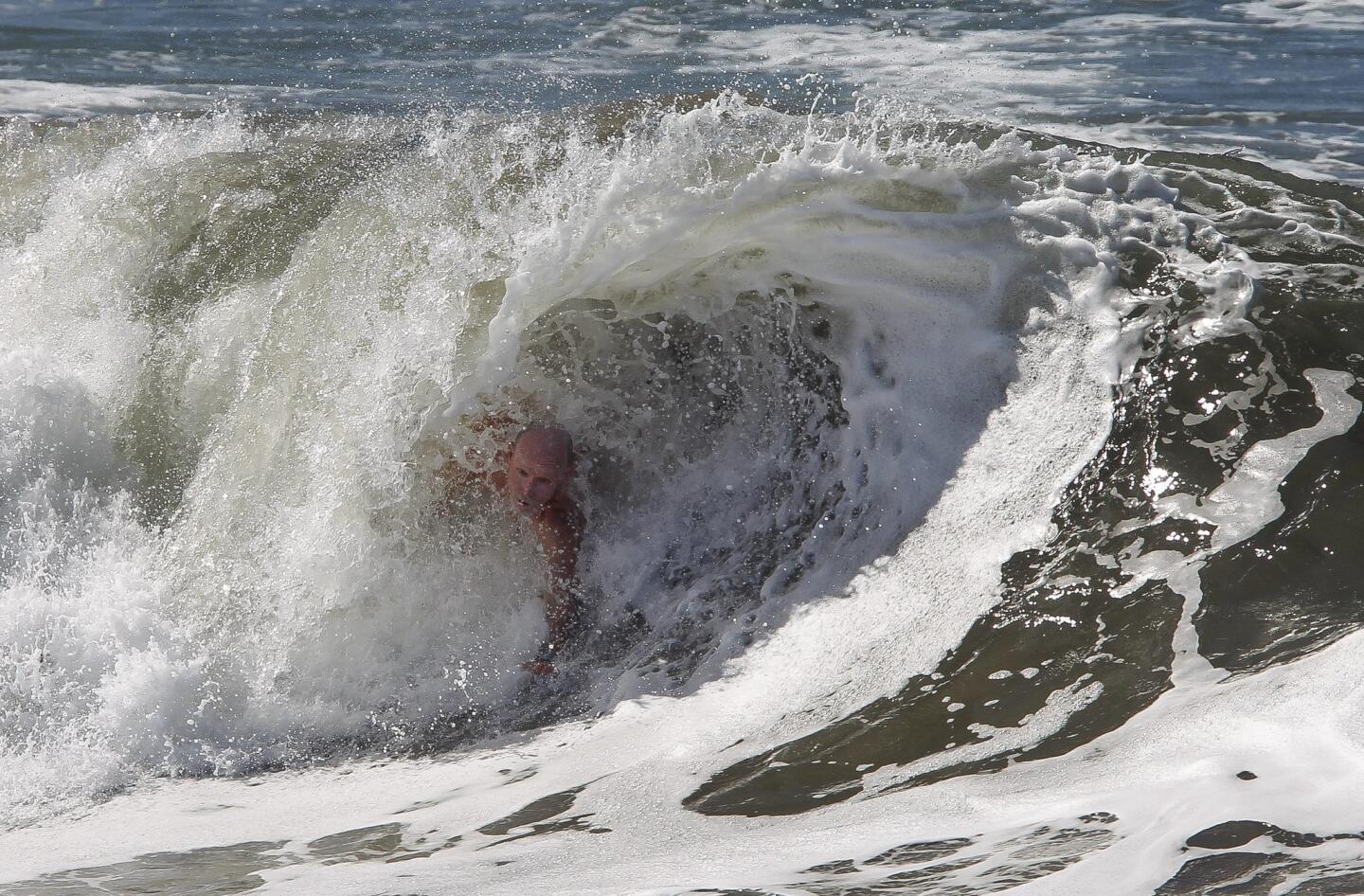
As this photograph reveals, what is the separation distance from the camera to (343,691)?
12.3ft

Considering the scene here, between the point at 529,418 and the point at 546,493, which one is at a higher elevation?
the point at 529,418

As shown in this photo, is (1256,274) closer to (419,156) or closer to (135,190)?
(419,156)

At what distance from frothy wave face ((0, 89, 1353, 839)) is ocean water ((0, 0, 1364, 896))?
0.02 metres

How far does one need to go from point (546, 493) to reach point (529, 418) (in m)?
0.33

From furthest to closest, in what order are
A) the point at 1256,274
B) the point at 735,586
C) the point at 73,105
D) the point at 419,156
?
the point at 73,105
the point at 419,156
the point at 1256,274
the point at 735,586

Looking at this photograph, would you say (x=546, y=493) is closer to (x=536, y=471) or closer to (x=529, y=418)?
(x=536, y=471)

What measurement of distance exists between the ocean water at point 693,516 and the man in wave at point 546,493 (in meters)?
0.07

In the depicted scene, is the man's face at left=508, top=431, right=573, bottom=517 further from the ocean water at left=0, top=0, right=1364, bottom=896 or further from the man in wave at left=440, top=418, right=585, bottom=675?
the ocean water at left=0, top=0, right=1364, bottom=896

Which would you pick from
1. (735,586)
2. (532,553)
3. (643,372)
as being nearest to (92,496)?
(532,553)

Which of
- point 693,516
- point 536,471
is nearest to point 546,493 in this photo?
point 536,471

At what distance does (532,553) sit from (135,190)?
3.13 metres

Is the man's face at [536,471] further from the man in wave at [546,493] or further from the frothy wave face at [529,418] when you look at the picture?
the frothy wave face at [529,418]

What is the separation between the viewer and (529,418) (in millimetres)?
4289

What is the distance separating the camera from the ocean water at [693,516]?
276 centimetres
